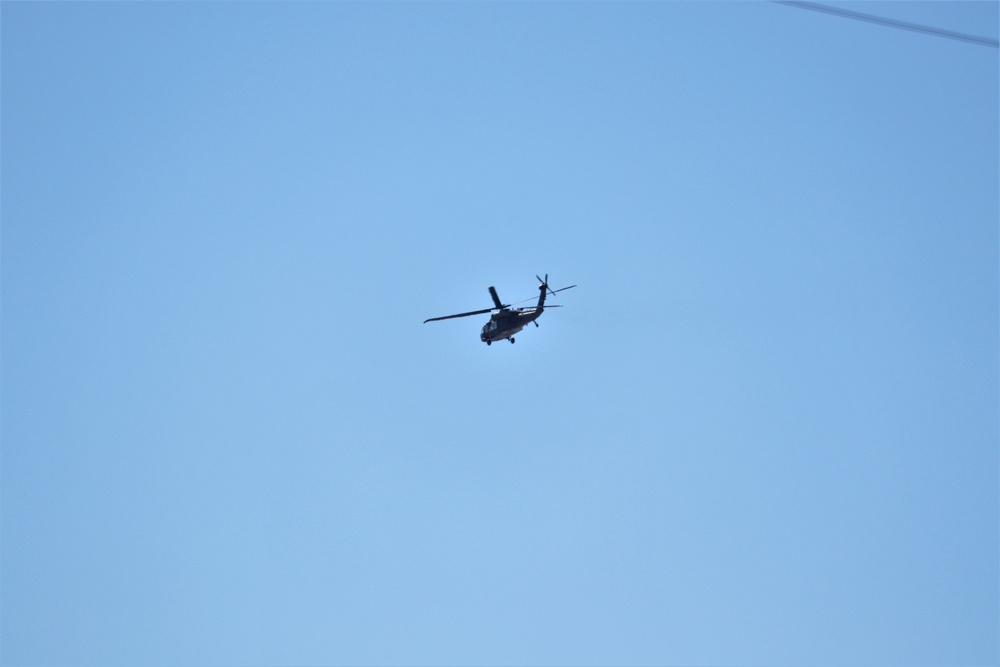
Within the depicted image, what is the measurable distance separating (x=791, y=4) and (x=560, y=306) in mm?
35695

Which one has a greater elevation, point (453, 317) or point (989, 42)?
point (453, 317)

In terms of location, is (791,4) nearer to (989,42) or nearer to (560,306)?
(989,42)

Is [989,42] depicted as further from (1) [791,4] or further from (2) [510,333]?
(2) [510,333]

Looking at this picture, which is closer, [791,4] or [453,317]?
[791,4]

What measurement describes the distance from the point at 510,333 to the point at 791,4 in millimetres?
37462

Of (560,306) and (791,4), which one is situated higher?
(560,306)

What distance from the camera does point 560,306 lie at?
279 feet

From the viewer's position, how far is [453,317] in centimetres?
8456

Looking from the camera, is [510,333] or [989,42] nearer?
[989,42]

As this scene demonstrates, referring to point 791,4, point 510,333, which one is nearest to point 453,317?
point 510,333

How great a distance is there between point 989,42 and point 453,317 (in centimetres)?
3907

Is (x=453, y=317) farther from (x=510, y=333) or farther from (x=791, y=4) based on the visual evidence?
(x=791, y=4)

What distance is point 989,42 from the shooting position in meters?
53.3

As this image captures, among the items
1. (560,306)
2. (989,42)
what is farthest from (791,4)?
(560,306)
